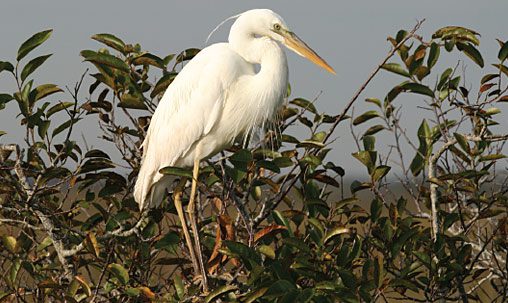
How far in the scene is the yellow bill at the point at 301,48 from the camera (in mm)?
3355

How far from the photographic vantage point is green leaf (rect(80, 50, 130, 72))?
2.97 m

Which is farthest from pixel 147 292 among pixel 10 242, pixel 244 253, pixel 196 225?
pixel 10 242

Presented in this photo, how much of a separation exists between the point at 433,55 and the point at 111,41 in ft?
4.45

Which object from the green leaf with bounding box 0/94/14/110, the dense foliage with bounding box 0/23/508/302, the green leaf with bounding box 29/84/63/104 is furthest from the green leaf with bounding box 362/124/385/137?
the green leaf with bounding box 0/94/14/110

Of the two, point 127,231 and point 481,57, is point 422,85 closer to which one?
point 481,57

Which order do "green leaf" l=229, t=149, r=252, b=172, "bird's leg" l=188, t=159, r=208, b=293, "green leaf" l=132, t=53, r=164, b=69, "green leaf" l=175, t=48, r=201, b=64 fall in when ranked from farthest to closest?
1. "green leaf" l=175, t=48, r=201, b=64
2. "green leaf" l=132, t=53, r=164, b=69
3. "bird's leg" l=188, t=159, r=208, b=293
4. "green leaf" l=229, t=149, r=252, b=172

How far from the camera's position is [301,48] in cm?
339

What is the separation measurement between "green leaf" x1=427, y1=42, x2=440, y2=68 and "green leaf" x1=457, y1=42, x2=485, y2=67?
9 cm

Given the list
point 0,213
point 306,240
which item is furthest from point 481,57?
point 0,213

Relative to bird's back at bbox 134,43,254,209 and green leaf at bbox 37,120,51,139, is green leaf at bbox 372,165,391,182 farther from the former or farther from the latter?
green leaf at bbox 37,120,51,139

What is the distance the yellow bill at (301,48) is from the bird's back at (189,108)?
0.25 m

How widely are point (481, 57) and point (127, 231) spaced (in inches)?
62.4

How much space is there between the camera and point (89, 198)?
3.21 meters

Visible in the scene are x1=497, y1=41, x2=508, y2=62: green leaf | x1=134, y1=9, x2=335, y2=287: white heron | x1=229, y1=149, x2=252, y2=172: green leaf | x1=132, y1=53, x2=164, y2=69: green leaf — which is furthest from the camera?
x1=134, y1=9, x2=335, y2=287: white heron
